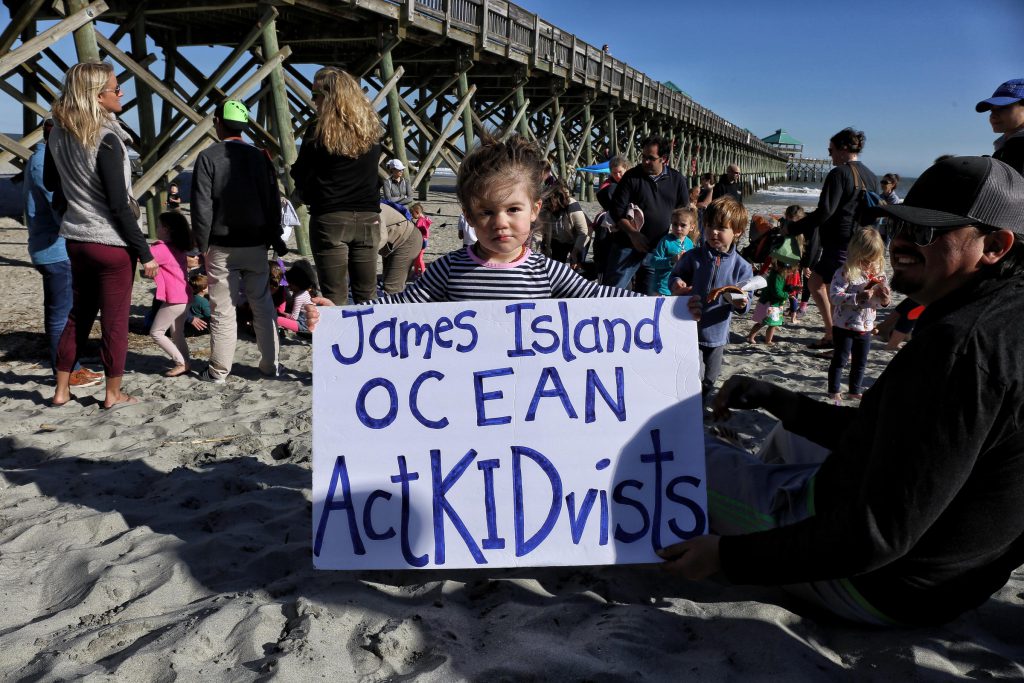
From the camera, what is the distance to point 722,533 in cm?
224

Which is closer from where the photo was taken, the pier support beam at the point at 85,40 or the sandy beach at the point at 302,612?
the sandy beach at the point at 302,612

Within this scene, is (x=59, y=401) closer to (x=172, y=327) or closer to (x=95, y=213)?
(x=172, y=327)

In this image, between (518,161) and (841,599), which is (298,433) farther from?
(841,599)

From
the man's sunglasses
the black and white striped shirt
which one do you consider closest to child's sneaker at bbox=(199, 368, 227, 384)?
the black and white striped shirt

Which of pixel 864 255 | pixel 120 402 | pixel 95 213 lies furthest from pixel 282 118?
pixel 864 255

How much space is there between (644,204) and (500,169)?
10.6ft

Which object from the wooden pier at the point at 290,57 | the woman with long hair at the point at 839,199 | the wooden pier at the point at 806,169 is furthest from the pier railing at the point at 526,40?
the wooden pier at the point at 806,169

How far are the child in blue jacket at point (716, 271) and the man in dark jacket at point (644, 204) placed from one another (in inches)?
52.3

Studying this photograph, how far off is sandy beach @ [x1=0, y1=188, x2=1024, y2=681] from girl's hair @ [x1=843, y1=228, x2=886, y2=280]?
2722 mm

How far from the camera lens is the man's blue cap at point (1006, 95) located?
381cm

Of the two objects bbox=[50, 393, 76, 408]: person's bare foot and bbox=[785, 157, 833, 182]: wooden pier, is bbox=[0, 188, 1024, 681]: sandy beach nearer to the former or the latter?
bbox=[50, 393, 76, 408]: person's bare foot

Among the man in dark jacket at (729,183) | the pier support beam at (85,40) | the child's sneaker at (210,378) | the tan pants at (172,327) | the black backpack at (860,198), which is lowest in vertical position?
the child's sneaker at (210,378)

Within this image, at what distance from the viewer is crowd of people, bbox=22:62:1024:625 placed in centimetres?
152

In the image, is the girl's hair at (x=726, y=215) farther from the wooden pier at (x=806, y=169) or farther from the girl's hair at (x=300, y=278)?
the wooden pier at (x=806, y=169)
